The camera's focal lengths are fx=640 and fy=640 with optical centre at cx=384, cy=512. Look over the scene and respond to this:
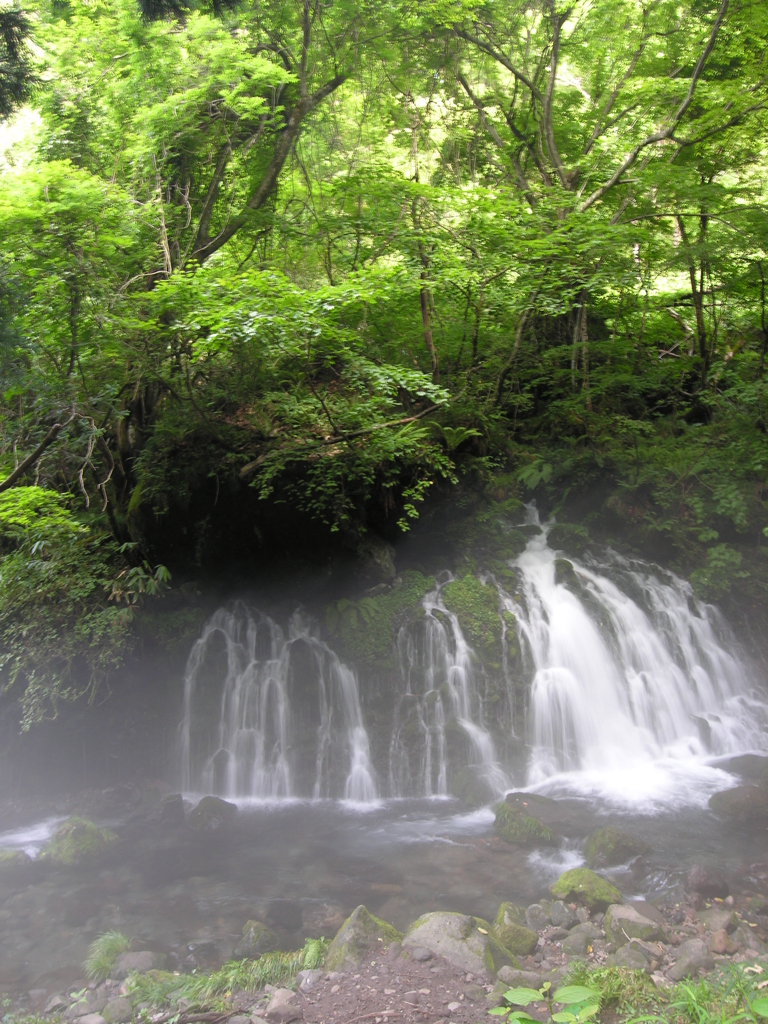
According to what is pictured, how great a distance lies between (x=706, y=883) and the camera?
18.5 ft

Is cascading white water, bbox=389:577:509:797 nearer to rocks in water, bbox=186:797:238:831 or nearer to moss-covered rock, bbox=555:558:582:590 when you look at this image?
moss-covered rock, bbox=555:558:582:590

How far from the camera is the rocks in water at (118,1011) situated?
176 inches

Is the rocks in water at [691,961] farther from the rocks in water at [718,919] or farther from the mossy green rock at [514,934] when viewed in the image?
the mossy green rock at [514,934]

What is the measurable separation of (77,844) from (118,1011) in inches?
120

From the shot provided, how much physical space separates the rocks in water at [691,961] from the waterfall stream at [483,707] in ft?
9.72

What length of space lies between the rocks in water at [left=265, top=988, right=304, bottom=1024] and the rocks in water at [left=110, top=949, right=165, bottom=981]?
1.23 meters

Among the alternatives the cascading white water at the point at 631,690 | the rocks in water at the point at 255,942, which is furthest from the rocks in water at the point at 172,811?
the cascading white water at the point at 631,690

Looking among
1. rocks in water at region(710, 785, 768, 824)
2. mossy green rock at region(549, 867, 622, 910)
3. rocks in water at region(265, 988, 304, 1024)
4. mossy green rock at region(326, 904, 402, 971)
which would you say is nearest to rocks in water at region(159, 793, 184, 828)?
mossy green rock at region(326, 904, 402, 971)

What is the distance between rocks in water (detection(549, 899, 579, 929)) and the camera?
5309mm

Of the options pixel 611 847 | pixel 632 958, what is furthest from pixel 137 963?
pixel 611 847

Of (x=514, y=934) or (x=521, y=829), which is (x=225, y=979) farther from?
(x=521, y=829)

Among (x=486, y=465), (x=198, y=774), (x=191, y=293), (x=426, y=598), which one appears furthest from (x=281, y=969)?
(x=486, y=465)

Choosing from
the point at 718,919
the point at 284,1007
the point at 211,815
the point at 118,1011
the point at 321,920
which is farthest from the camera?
the point at 211,815

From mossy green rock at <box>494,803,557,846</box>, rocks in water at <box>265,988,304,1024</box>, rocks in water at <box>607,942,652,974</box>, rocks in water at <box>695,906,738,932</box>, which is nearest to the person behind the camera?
rocks in water at <box>265,988,304,1024</box>
